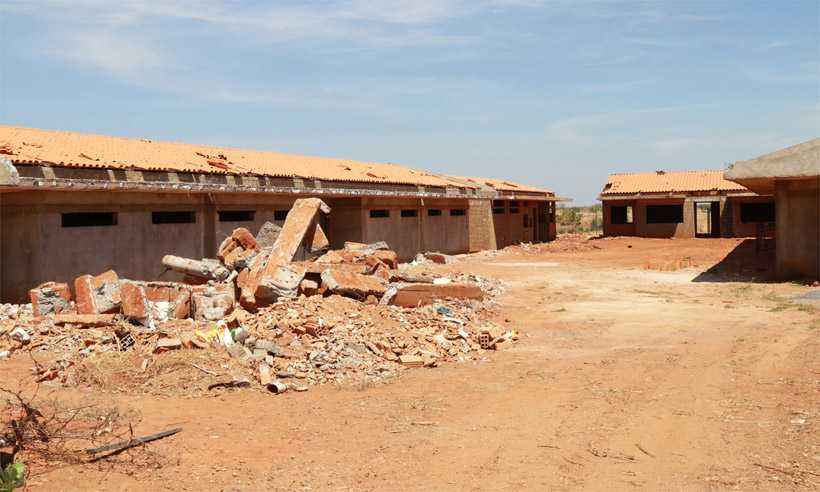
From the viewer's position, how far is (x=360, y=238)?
976 inches

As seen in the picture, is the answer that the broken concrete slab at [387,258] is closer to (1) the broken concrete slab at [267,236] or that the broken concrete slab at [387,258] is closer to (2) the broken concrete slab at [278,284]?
(1) the broken concrete slab at [267,236]

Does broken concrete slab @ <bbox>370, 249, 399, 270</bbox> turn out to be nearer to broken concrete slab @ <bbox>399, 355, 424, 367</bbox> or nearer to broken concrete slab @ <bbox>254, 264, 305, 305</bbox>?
broken concrete slab @ <bbox>254, 264, 305, 305</bbox>

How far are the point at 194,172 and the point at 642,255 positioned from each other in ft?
63.2

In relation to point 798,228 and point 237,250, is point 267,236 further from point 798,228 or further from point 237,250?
point 798,228

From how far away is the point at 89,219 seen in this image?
16047mm

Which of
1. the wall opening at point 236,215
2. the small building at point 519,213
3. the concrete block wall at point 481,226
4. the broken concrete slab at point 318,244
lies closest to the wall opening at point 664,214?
the small building at point 519,213

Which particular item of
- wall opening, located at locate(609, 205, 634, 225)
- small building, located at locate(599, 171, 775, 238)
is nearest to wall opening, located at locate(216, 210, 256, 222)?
small building, located at locate(599, 171, 775, 238)

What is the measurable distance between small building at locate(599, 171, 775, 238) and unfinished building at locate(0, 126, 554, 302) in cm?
1608

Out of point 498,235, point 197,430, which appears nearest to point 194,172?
point 197,430

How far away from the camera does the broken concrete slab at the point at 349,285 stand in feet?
41.0

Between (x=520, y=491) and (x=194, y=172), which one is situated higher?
(x=194, y=172)

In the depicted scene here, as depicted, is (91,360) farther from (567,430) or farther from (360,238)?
(360,238)

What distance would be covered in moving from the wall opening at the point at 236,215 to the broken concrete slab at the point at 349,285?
7.48 metres

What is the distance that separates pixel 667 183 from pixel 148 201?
1206 inches
